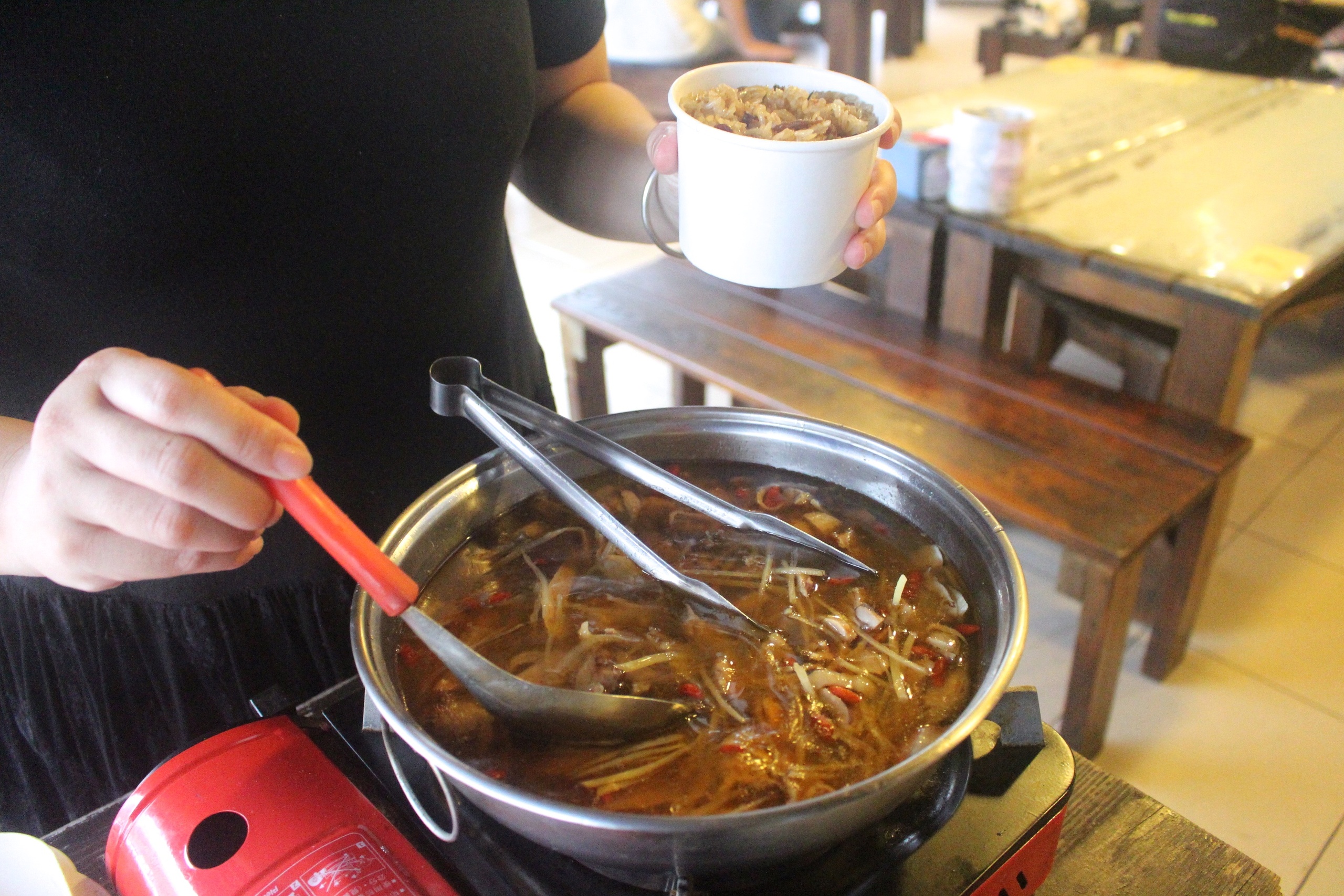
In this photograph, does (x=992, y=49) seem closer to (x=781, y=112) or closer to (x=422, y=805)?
(x=781, y=112)

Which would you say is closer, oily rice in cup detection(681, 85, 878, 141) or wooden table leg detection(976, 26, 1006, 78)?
oily rice in cup detection(681, 85, 878, 141)

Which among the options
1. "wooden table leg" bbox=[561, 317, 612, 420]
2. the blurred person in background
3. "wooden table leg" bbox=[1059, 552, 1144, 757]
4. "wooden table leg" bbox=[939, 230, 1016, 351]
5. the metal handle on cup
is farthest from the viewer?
the blurred person in background

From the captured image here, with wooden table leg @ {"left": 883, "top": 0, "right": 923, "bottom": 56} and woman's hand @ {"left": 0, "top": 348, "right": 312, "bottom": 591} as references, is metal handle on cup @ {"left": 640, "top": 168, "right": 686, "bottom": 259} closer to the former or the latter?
woman's hand @ {"left": 0, "top": 348, "right": 312, "bottom": 591}

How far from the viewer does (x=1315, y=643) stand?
253cm

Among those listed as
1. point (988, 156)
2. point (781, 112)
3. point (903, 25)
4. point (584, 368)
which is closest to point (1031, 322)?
point (988, 156)

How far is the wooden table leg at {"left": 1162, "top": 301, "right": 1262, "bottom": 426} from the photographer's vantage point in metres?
2.20

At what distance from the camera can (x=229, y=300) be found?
3.47 feet

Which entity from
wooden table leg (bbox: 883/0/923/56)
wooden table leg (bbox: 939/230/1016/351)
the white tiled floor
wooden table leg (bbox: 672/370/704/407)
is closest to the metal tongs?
the white tiled floor

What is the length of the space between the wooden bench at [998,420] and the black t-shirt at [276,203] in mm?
1125

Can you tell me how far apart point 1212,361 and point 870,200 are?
1.62 meters

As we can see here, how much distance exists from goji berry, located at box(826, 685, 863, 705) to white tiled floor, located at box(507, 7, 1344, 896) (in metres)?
1.63

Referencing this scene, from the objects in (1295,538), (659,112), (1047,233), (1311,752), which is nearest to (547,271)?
(659,112)

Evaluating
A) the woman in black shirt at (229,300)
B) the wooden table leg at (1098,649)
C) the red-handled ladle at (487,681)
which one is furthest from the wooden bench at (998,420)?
the red-handled ladle at (487,681)

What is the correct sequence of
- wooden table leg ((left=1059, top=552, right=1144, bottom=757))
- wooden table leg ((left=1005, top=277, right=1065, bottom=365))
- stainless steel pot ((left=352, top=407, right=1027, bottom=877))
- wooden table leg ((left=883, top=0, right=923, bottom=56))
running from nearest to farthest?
stainless steel pot ((left=352, top=407, right=1027, bottom=877)), wooden table leg ((left=1059, top=552, right=1144, bottom=757)), wooden table leg ((left=1005, top=277, right=1065, bottom=365)), wooden table leg ((left=883, top=0, right=923, bottom=56))
